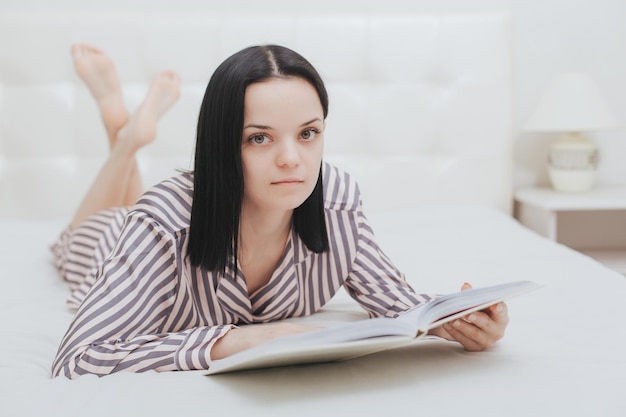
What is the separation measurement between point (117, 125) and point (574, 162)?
1632 millimetres

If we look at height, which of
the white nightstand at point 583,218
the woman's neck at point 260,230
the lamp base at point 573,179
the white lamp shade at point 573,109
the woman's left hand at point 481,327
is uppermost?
the white lamp shade at point 573,109

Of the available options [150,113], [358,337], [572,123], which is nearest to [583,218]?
[572,123]

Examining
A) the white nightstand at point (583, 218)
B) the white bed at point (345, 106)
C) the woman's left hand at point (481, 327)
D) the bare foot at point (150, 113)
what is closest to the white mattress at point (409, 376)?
the woman's left hand at point (481, 327)

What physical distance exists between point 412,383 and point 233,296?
1.27 feet

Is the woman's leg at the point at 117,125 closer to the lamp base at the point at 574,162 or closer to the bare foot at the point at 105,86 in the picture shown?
the bare foot at the point at 105,86

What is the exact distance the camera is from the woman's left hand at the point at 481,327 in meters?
1.00

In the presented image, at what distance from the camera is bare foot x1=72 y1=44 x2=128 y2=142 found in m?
1.92

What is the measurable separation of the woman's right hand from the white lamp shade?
1.80 m

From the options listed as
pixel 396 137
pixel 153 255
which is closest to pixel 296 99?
pixel 153 255

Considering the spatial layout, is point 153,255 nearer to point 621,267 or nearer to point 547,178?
point 621,267

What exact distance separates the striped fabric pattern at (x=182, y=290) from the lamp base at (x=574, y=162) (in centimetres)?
154

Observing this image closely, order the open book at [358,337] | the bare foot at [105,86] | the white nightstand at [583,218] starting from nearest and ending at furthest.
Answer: the open book at [358,337]
the bare foot at [105,86]
the white nightstand at [583,218]

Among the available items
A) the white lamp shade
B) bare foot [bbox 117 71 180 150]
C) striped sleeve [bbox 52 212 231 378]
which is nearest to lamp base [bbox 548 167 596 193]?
the white lamp shade

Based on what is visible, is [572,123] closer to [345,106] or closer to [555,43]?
[555,43]
